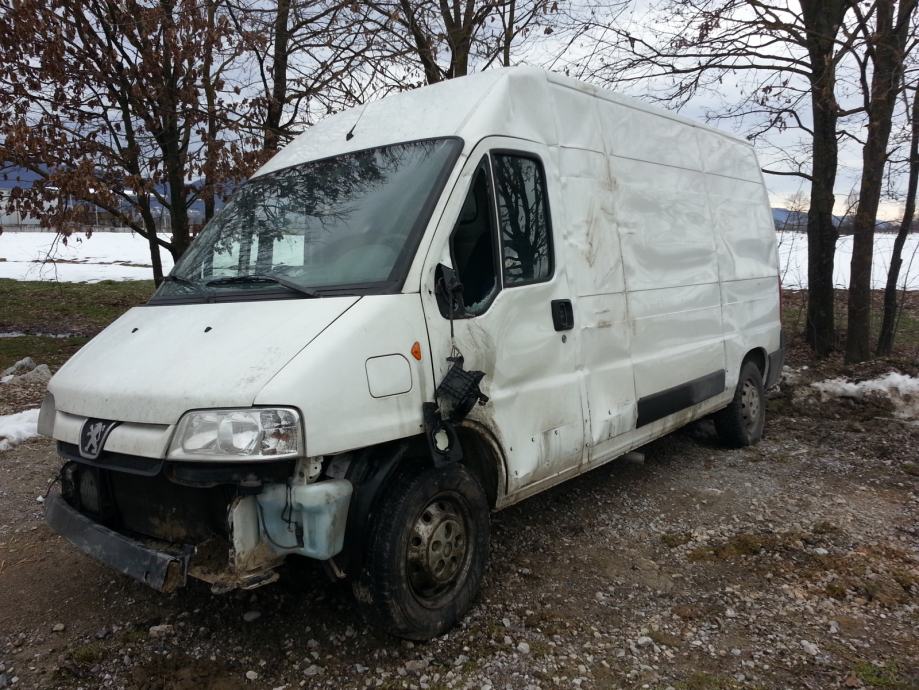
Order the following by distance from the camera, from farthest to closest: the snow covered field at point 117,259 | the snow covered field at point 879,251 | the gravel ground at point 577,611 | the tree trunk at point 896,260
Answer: the snow covered field at point 117,259 < the snow covered field at point 879,251 < the tree trunk at point 896,260 < the gravel ground at point 577,611

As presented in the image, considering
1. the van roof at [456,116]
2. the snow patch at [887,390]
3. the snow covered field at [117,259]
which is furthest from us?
the snow covered field at [117,259]

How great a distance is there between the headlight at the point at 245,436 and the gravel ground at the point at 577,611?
0.91m

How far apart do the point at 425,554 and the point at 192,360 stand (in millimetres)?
1304

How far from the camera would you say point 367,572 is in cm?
286

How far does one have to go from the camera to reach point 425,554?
305 centimetres

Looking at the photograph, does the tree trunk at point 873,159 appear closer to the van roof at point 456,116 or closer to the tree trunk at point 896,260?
the tree trunk at point 896,260

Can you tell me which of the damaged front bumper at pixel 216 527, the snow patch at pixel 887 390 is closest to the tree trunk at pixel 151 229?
the damaged front bumper at pixel 216 527

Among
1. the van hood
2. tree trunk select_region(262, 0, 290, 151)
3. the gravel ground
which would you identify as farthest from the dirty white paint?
tree trunk select_region(262, 0, 290, 151)

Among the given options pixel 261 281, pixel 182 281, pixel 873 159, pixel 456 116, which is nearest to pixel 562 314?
pixel 456 116

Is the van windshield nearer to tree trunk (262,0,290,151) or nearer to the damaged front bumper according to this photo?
the damaged front bumper

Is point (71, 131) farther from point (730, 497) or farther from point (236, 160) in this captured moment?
point (730, 497)

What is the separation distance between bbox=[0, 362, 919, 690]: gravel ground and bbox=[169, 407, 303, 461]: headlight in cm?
91

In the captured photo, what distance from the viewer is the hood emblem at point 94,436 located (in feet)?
9.15

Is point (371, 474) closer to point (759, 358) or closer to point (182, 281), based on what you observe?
point (182, 281)
